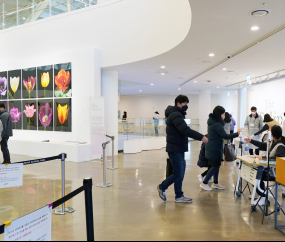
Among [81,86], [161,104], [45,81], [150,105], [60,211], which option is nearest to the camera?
[60,211]

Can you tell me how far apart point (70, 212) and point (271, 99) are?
1063 cm

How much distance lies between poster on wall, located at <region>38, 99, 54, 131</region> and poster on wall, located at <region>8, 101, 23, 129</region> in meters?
1.31

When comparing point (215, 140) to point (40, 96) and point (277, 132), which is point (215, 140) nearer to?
point (277, 132)

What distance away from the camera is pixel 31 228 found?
1.87m

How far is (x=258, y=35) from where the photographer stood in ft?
20.3

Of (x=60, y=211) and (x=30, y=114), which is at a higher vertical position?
(x=30, y=114)

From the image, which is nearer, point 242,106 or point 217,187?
point 217,187

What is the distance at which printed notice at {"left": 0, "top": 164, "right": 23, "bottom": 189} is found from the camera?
12.0 ft

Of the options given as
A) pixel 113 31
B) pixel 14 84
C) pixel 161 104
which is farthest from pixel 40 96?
pixel 161 104

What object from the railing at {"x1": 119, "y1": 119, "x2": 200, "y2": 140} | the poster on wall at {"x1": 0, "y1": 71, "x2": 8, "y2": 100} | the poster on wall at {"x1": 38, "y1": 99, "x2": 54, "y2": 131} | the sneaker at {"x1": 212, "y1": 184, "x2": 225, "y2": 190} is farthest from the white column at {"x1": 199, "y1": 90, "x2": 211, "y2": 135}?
the sneaker at {"x1": 212, "y1": 184, "x2": 225, "y2": 190}

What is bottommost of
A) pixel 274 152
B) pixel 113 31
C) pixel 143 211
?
pixel 143 211

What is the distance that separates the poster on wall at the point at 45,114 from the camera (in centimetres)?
1102

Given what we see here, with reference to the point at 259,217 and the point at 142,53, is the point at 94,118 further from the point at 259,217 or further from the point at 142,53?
the point at 259,217

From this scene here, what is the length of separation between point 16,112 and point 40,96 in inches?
70.7
